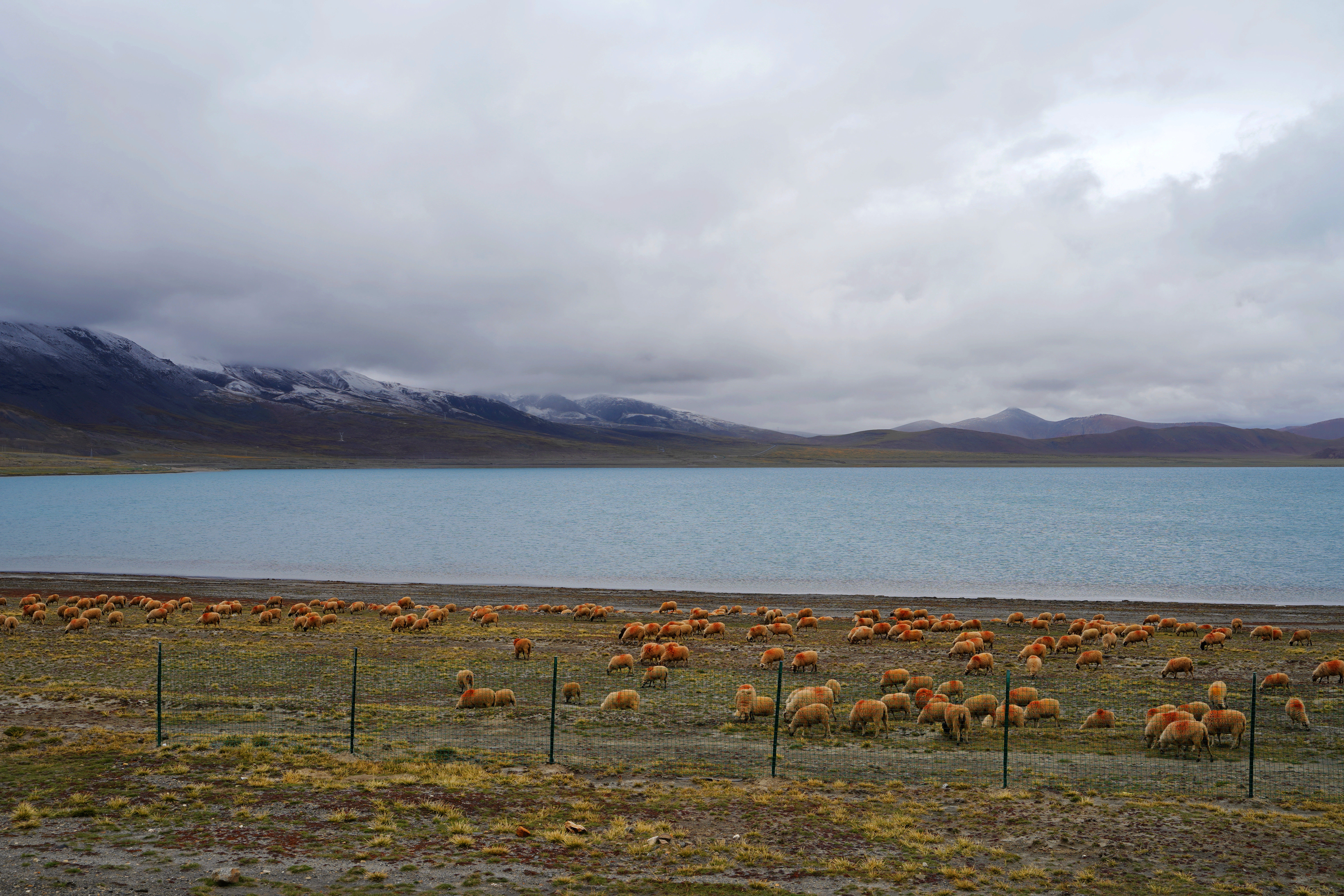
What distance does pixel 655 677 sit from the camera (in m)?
21.0

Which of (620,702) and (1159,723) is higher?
(1159,723)

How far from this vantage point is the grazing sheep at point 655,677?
20984 mm

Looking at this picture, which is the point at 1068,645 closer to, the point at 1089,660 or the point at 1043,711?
the point at 1089,660

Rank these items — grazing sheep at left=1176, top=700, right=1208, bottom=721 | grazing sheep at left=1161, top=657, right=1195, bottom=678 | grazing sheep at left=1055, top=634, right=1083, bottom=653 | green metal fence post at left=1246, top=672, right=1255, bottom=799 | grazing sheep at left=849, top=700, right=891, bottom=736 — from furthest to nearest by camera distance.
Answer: grazing sheep at left=1055, top=634, right=1083, bottom=653 → grazing sheep at left=1161, top=657, right=1195, bottom=678 → grazing sheep at left=849, top=700, right=891, bottom=736 → grazing sheep at left=1176, top=700, right=1208, bottom=721 → green metal fence post at left=1246, top=672, right=1255, bottom=799

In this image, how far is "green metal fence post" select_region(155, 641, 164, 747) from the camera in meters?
14.3

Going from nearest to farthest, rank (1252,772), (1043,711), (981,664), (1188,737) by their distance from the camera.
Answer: (1252,772) < (1188,737) < (1043,711) < (981,664)

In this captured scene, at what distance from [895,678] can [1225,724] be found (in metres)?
7.01

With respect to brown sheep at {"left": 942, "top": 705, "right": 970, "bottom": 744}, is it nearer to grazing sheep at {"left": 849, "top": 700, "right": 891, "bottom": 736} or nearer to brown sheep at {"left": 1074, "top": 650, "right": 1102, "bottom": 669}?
grazing sheep at {"left": 849, "top": 700, "right": 891, "bottom": 736}

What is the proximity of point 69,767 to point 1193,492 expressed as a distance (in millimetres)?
188852

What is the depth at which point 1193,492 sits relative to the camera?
159375 mm

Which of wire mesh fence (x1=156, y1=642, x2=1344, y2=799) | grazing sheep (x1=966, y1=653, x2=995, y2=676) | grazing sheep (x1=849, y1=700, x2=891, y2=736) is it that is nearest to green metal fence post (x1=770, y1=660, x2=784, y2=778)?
wire mesh fence (x1=156, y1=642, x2=1344, y2=799)

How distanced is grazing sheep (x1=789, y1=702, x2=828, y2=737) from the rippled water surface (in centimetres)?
3291

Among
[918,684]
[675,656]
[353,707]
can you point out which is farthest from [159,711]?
[918,684]

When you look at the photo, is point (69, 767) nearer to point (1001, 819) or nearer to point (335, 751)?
point (335, 751)
